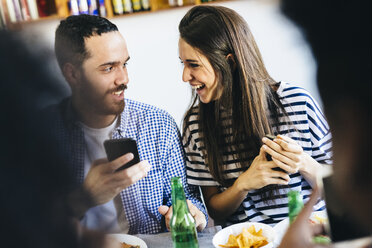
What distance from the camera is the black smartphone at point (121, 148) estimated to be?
91 centimetres

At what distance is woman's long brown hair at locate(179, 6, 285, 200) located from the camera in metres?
1.15

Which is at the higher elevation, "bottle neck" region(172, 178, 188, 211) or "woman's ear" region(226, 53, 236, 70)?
"woman's ear" region(226, 53, 236, 70)

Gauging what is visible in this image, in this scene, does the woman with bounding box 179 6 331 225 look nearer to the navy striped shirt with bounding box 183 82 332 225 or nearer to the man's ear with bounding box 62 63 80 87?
the navy striped shirt with bounding box 183 82 332 225

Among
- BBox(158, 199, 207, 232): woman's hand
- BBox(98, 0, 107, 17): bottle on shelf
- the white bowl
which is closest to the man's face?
BBox(98, 0, 107, 17): bottle on shelf

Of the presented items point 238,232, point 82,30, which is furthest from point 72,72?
point 238,232

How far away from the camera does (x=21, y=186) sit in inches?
13.8

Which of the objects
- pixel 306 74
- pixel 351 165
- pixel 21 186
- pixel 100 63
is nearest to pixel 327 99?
pixel 351 165

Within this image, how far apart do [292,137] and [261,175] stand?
0.56ft

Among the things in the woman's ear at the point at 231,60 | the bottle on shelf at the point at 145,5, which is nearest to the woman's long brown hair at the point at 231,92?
the woman's ear at the point at 231,60

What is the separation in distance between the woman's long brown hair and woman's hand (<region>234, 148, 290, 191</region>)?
0.20 feet

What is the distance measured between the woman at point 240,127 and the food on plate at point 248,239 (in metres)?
0.21

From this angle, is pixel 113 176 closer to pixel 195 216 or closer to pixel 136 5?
pixel 195 216

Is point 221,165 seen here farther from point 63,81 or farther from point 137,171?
point 63,81

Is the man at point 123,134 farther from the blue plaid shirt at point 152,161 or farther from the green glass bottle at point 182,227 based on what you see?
the green glass bottle at point 182,227
